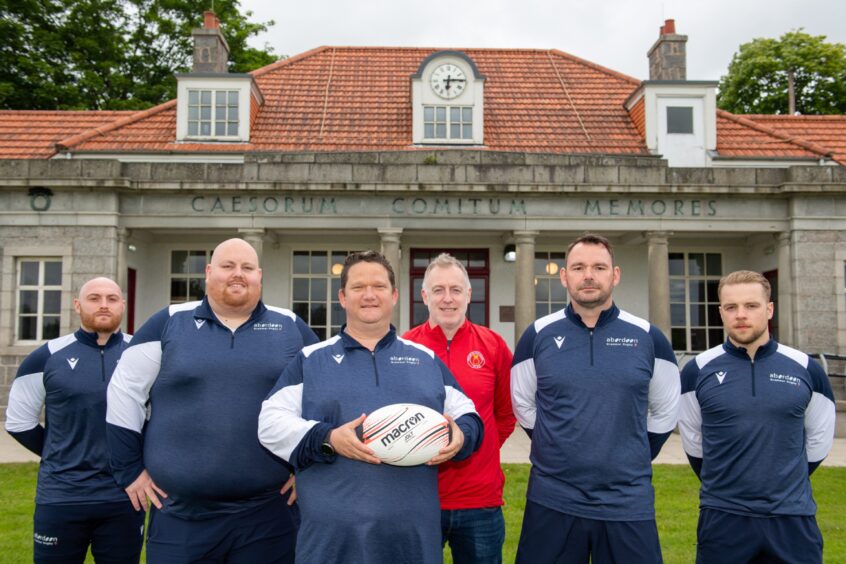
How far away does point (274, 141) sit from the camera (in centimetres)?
1677

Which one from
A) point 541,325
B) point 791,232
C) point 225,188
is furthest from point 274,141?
point 541,325

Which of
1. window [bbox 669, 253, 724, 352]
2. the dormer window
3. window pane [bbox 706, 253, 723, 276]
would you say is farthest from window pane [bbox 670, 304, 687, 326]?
the dormer window

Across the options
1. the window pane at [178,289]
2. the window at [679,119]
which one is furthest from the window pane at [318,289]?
the window at [679,119]

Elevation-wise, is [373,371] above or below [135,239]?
below

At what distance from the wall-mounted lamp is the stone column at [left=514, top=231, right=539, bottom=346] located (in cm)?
118

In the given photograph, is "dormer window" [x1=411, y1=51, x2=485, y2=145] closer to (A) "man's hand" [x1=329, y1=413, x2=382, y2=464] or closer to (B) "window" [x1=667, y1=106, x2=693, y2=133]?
(B) "window" [x1=667, y1=106, x2=693, y2=133]

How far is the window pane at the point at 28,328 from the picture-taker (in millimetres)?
13281

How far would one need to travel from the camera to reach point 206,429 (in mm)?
3297

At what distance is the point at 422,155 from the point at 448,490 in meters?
12.8

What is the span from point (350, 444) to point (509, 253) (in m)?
12.8

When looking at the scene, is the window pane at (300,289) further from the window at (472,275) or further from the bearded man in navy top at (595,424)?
the bearded man in navy top at (595,424)

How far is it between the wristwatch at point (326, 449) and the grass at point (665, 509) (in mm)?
3194

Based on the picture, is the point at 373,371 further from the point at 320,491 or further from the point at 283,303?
the point at 283,303

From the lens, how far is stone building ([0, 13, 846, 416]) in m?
13.3
